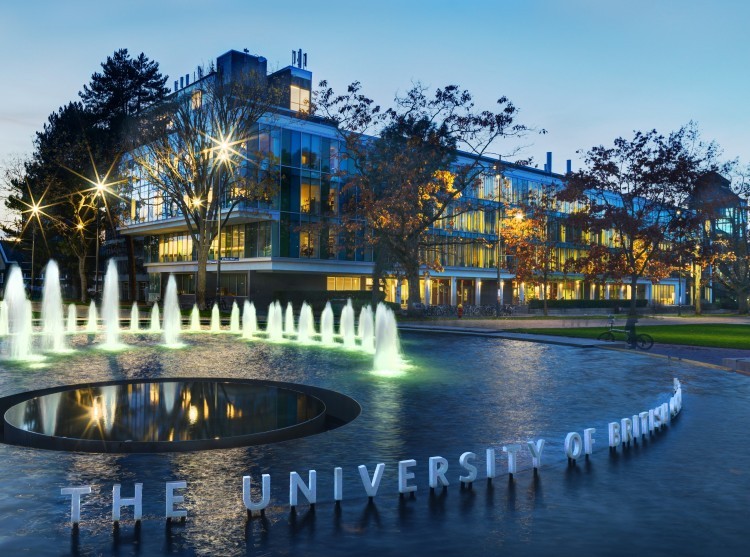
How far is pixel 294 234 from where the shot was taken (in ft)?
191

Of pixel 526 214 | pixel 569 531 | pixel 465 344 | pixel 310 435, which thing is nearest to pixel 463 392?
pixel 310 435

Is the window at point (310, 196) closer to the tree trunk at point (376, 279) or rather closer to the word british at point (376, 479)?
the tree trunk at point (376, 279)

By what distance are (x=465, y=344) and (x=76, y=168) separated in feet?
141

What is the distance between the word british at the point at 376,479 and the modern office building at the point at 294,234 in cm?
3622

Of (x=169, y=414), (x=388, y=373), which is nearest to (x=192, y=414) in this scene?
(x=169, y=414)

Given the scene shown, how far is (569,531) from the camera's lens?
20.5 feet

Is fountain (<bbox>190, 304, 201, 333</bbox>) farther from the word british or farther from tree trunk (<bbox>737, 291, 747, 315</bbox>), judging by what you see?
tree trunk (<bbox>737, 291, 747, 315</bbox>)

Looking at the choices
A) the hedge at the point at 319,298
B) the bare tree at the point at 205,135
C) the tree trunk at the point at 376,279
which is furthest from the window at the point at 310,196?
the bare tree at the point at 205,135

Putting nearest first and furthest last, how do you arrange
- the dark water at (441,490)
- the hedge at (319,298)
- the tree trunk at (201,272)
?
the dark water at (441,490)
the tree trunk at (201,272)
the hedge at (319,298)

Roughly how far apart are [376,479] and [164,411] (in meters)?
7.12

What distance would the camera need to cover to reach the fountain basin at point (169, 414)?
9.62 m

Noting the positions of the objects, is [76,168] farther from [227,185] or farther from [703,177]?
[703,177]

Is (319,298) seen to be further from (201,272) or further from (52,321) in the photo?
(52,321)

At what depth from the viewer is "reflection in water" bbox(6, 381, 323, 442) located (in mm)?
11273
